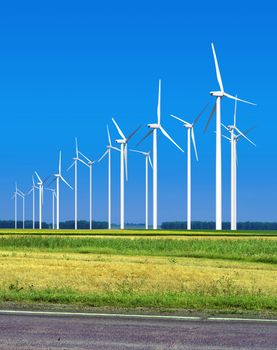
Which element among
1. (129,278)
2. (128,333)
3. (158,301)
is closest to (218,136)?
(129,278)

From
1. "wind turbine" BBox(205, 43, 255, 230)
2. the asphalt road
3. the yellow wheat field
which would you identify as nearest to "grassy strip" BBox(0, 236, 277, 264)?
the yellow wheat field

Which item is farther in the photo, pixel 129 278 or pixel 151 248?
pixel 151 248

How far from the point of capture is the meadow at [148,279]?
18656mm

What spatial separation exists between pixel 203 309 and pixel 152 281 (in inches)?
398

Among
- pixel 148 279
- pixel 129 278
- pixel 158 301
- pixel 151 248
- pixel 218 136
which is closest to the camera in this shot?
pixel 158 301

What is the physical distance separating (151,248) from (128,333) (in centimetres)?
4048

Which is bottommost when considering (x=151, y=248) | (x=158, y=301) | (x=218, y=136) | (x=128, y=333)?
(x=151, y=248)

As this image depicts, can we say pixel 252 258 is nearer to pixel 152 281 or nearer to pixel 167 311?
pixel 152 281

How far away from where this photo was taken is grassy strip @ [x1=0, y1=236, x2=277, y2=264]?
4700 centimetres

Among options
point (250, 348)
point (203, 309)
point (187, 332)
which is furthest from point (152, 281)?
point (250, 348)

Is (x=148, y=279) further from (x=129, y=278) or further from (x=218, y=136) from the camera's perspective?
(x=218, y=136)

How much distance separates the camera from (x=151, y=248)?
5306 centimetres

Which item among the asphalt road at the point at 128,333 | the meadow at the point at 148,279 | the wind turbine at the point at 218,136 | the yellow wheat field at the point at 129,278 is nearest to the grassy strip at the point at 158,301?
the meadow at the point at 148,279

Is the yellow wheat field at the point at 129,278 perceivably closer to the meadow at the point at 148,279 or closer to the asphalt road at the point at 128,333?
the meadow at the point at 148,279
